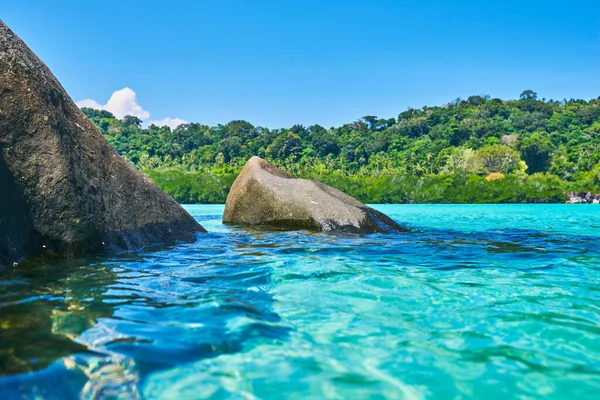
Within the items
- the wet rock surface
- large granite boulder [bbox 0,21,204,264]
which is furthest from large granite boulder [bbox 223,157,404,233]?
the wet rock surface

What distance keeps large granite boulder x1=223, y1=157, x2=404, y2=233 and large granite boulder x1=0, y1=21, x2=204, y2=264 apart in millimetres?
3978

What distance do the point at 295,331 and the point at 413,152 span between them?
346 feet

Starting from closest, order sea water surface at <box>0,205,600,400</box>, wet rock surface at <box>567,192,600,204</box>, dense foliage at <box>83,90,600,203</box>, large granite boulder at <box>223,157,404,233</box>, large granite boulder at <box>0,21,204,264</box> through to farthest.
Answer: sea water surface at <box>0,205,600,400</box> → large granite boulder at <box>0,21,204,264</box> → large granite boulder at <box>223,157,404,233</box> → wet rock surface at <box>567,192,600,204</box> → dense foliage at <box>83,90,600,203</box>

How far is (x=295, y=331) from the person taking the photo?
284 centimetres

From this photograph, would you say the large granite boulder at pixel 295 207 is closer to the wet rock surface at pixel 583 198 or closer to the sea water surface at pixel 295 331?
the sea water surface at pixel 295 331

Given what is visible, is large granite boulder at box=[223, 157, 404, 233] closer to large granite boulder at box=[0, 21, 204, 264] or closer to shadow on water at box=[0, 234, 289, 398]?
large granite boulder at box=[0, 21, 204, 264]

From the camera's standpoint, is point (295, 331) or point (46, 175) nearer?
point (295, 331)

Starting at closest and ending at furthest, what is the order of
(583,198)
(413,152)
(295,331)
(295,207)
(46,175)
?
(295,331) → (46,175) → (295,207) → (583,198) → (413,152)

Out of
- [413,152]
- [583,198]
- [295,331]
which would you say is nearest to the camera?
[295,331]

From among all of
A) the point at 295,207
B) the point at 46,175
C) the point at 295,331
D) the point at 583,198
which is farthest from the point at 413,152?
the point at 295,331

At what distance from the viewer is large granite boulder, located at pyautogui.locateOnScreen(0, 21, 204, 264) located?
495cm

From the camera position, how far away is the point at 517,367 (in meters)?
Answer: 2.32

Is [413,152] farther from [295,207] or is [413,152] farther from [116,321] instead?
[116,321]

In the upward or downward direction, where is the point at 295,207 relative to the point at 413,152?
downward
